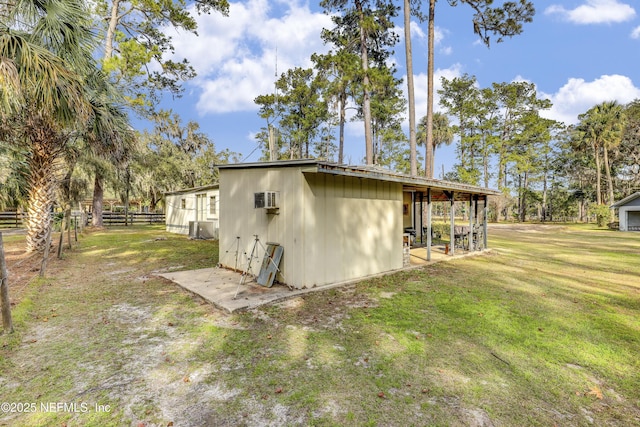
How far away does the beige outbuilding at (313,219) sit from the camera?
17.3 ft

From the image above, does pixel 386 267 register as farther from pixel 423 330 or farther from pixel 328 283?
pixel 423 330

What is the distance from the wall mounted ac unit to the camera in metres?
5.42

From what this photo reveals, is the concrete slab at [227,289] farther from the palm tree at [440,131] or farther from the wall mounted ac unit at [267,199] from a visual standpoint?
the palm tree at [440,131]

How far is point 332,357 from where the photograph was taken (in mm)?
3021

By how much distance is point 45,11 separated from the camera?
17.5 ft

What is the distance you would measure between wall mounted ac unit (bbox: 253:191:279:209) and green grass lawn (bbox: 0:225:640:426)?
6.04 ft

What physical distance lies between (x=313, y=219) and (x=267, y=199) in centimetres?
98

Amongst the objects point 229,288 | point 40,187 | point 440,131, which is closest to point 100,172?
point 40,187

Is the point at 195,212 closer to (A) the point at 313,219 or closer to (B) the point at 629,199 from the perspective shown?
(A) the point at 313,219

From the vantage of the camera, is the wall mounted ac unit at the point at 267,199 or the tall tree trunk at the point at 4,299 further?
the wall mounted ac unit at the point at 267,199

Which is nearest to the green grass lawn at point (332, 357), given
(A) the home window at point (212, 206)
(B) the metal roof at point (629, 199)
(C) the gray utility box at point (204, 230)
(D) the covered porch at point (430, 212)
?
(D) the covered porch at point (430, 212)

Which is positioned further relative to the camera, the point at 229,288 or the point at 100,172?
the point at 100,172

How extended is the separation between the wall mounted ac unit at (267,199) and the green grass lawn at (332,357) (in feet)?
6.04

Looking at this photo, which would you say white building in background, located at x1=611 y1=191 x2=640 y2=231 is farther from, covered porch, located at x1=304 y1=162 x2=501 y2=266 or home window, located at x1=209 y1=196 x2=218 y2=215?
home window, located at x1=209 y1=196 x2=218 y2=215
